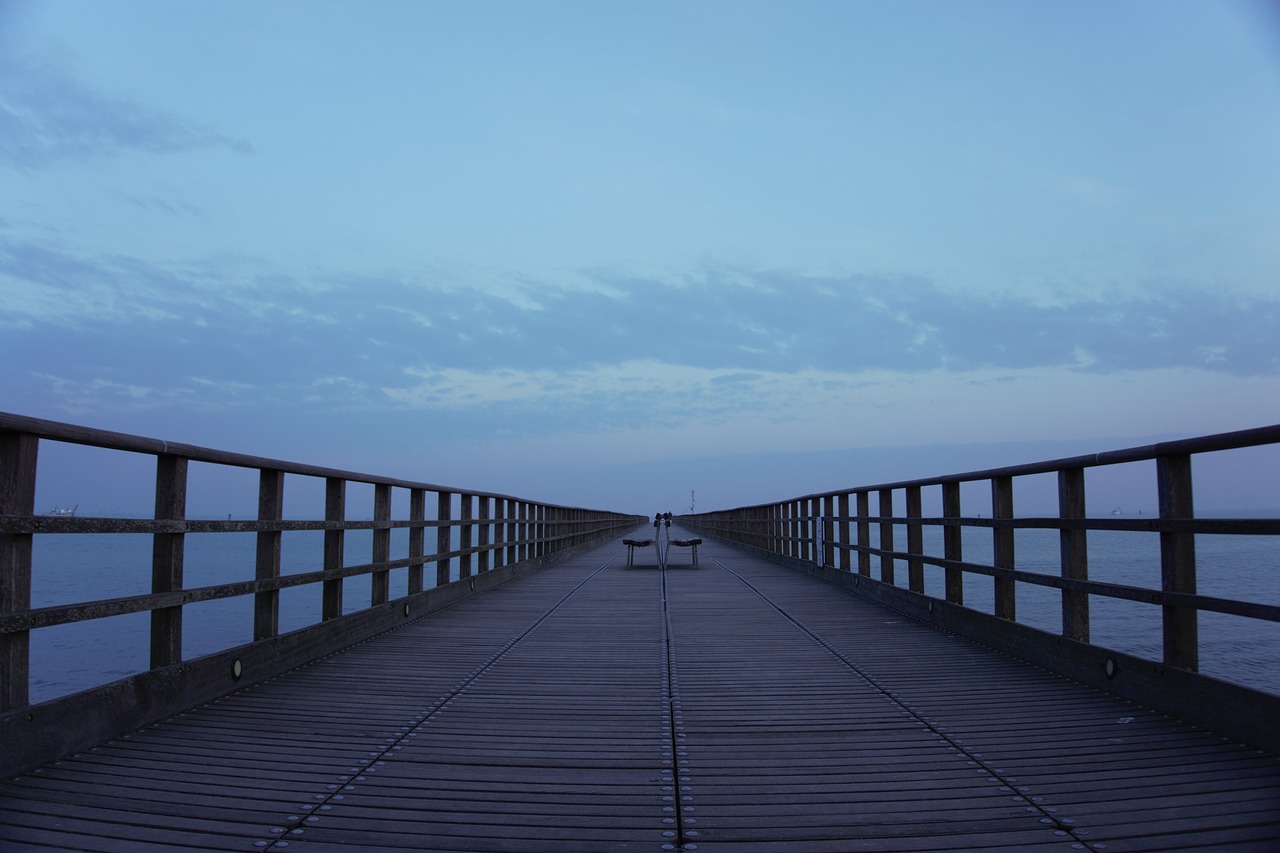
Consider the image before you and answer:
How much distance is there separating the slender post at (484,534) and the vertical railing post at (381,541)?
357 centimetres

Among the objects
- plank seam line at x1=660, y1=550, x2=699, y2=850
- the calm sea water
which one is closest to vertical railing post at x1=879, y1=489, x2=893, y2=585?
the calm sea water

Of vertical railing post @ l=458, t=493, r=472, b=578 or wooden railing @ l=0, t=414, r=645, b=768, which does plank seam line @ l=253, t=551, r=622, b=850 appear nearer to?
wooden railing @ l=0, t=414, r=645, b=768

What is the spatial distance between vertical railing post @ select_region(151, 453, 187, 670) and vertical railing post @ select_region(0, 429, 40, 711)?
2.61 ft

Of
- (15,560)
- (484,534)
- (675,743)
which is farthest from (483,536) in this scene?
(15,560)

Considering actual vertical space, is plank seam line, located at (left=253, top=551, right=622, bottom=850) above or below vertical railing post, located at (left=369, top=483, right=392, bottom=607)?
below

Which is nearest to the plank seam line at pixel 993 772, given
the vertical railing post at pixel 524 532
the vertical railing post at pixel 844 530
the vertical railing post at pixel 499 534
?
the vertical railing post at pixel 844 530

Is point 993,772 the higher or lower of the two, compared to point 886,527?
lower

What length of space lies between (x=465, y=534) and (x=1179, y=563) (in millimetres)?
7719

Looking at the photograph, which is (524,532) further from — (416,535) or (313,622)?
(313,622)

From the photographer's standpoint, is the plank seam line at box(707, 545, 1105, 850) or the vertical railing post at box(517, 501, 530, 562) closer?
the plank seam line at box(707, 545, 1105, 850)

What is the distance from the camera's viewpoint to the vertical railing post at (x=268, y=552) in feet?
17.6

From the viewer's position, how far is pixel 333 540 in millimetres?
6371

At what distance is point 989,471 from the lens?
645 cm

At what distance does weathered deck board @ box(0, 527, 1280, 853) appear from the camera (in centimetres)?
282
